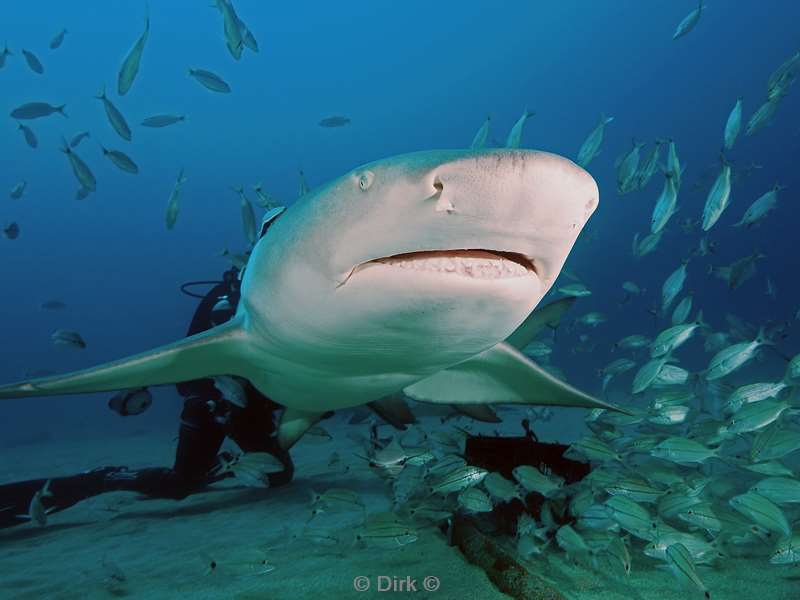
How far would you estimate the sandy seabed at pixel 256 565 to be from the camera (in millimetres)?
2535

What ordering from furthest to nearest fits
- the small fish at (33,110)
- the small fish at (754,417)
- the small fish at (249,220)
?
the small fish at (33,110)
the small fish at (249,220)
the small fish at (754,417)

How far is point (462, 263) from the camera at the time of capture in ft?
4.72

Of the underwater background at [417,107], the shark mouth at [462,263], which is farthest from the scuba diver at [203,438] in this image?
the underwater background at [417,107]

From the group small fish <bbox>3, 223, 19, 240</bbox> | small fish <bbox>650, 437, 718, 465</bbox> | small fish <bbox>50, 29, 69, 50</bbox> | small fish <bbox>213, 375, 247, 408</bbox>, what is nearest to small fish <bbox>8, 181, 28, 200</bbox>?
small fish <bbox>3, 223, 19, 240</bbox>

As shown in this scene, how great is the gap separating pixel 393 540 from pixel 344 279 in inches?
74.8

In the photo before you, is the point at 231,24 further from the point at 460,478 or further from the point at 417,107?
the point at 417,107

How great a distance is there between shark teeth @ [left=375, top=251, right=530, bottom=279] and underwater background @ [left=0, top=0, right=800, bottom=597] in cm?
3076

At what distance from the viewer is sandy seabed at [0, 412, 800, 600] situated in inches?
99.8

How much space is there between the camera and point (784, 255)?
1934 inches

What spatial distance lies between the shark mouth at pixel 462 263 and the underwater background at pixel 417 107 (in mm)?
30731

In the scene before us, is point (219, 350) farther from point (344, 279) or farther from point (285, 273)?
point (344, 279)

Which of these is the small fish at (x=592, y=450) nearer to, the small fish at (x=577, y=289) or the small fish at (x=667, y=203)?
the small fish at (x=667, y=203)

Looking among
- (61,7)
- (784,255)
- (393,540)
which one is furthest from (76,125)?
(784,255)

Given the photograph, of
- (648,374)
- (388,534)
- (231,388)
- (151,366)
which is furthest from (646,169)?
(151,366)
